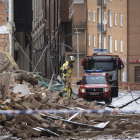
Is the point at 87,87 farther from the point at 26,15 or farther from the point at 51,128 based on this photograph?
the point at 51,128

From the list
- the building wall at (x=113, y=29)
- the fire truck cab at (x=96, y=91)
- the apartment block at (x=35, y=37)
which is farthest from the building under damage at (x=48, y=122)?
the building wall at (x=113, y=29)

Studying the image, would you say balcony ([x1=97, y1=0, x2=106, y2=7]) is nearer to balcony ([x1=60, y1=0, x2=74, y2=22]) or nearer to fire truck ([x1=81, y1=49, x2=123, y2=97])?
balcony ([x1=60, y1=0, x2=74, y2=22])

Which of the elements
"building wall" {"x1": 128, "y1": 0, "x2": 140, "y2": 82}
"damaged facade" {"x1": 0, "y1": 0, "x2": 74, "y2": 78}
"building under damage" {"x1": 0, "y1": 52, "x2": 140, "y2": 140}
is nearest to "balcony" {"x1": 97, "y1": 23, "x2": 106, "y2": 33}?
"building wall" {"x1": 128, "y1": 0, "x2": 140, "y2": 82}

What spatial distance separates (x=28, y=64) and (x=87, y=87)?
6.26 meters

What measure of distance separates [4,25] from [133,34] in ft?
130

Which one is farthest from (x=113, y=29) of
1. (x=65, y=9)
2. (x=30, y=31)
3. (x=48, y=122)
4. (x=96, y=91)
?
(x=48, y=122)

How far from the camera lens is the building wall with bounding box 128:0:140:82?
56594 mm

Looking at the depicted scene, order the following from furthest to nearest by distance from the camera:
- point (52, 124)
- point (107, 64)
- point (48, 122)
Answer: point (107, 64), point (48, 122), point (52, 124)

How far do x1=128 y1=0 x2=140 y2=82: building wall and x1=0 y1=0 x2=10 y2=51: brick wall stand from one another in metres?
38.9

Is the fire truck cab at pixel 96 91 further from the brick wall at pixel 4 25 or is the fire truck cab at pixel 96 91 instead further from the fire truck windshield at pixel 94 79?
the brick wall at pixel 4 25

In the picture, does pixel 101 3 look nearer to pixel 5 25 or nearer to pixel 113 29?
pixel 113 29

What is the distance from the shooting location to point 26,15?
20.8m

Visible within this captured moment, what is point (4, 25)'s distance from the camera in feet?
64.7

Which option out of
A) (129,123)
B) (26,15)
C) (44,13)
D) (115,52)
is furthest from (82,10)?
(129,123)
